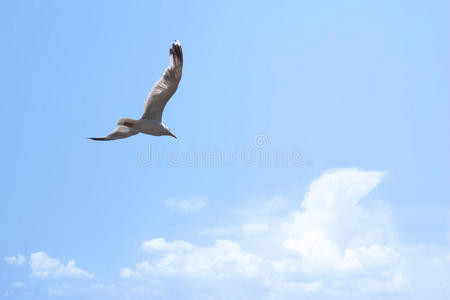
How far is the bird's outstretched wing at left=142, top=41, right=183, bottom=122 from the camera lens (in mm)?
19688

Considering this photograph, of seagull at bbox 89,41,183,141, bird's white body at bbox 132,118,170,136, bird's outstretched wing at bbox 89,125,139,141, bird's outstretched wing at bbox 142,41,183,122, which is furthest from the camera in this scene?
bird's white body at bbox 132,118,170,136

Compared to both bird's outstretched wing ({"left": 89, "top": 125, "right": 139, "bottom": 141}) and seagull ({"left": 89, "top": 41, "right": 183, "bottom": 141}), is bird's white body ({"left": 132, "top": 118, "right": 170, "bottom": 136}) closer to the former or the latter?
seagull ({"left": 89, "top": 41, "right": 183, "bottom": 141})

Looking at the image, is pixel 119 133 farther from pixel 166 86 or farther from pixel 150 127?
pixel 166 86

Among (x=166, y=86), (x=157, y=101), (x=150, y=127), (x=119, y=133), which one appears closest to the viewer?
(x=119, y=133)

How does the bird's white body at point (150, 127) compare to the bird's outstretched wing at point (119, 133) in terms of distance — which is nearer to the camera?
the bird's outstretched wing at point (119, 133)

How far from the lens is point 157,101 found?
19.8 metres

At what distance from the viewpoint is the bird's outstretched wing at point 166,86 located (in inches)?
775

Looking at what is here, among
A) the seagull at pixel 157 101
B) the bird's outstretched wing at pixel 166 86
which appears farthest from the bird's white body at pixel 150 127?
the bird's outstretched wing at pixel 166 86

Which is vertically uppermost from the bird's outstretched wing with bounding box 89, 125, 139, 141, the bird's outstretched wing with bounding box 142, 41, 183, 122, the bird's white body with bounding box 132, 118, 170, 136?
the bird's outstretched wing with bounding box 142, 41, 183, 122

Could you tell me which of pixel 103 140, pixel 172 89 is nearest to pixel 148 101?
pixel 172 89

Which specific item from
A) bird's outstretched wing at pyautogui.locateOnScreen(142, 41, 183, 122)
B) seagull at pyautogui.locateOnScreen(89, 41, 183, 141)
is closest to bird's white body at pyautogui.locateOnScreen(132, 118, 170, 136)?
seagull at pyautogui.locateOnScreen(89, 41, 183, 141)

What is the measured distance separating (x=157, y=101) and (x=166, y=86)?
74cm

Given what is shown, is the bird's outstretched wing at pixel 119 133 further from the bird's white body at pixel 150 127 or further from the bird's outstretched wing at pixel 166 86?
the bird's outstretched wing at pixel 166 86

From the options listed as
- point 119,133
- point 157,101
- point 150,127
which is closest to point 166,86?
point 157,101
